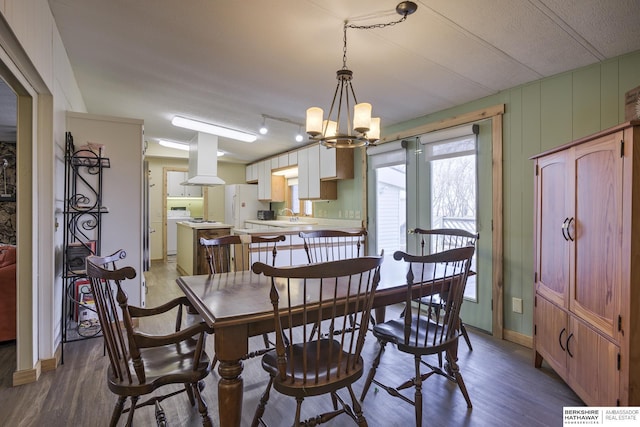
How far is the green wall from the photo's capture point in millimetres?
2195

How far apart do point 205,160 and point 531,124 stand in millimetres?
4698

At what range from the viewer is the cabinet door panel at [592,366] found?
157 cm

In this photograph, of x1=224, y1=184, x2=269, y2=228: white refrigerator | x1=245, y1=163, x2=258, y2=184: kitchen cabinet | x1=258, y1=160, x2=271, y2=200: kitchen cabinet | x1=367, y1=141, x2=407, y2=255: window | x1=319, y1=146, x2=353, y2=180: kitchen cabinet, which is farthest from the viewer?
x1=245, y1=163, x2=258, y2=184: kitchen cabinet

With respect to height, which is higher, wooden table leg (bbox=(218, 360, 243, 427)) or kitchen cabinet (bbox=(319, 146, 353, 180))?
kitchen cabinet (bbox=(319, 146, 353, 180))

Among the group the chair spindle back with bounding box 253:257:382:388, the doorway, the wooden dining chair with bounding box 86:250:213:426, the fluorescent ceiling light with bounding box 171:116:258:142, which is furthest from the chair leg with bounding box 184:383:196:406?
the fluorescent ceiling light with bounding box 171:116:258:142

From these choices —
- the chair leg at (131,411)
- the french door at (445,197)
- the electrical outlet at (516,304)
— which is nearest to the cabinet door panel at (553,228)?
the electrical outlet at (516,304)

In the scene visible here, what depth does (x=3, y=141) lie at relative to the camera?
3586mm

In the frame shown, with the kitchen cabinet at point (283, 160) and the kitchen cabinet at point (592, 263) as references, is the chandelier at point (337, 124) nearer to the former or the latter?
the kitchen cabinet at point (592, 263)

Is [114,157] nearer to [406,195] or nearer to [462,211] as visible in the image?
[406,195]

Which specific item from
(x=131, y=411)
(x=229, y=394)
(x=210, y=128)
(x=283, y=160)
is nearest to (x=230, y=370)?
(x=229, y=394)

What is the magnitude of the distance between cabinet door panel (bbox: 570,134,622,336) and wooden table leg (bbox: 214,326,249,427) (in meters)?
1.75

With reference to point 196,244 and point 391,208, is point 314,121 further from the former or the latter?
point 196,244

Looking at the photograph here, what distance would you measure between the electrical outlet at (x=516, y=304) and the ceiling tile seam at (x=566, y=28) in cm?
190

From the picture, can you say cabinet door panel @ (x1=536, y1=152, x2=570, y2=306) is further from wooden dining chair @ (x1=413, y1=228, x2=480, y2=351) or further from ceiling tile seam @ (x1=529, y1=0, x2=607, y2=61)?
ceiling tile seam @ (x1=529, y1=0, x2=607, y2=61)
